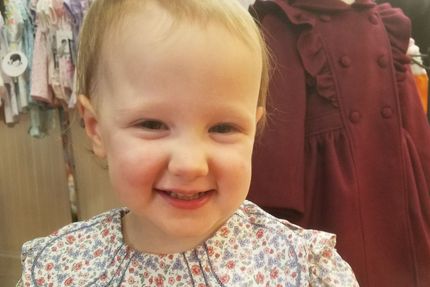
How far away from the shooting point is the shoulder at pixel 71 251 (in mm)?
677

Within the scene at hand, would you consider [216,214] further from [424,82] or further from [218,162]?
[424,82]

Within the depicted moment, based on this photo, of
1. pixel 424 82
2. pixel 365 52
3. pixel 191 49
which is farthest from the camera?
pixel 424 82

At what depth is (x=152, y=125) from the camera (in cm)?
56

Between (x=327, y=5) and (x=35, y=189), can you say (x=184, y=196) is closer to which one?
(x=327, y=5)

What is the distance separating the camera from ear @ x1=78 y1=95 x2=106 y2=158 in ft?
2.08

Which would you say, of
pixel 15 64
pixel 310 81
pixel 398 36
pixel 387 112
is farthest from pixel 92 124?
pixel 15 64

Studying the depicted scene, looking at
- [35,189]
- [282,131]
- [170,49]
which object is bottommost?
[35,189]

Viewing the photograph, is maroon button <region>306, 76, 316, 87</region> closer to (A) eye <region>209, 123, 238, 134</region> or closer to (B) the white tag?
(A) eye <region>209, 123, 238, 134</region>

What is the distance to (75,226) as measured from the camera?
0.74 metres

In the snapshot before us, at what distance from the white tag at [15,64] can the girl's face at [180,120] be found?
3.68ft

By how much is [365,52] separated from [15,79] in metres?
1.24

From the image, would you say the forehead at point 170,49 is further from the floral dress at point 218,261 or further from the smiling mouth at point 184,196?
the floral dress at point 218,261

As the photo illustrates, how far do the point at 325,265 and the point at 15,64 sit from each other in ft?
4.42

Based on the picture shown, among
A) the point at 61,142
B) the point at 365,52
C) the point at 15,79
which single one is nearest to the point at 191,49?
the point at 365,52
